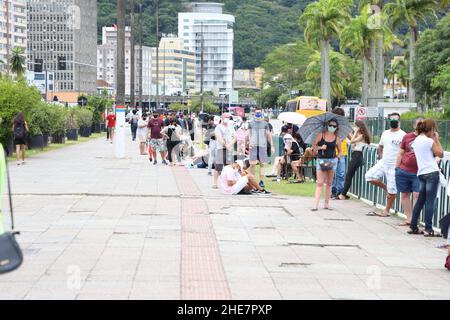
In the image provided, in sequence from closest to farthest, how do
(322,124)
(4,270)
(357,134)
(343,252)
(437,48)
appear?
(4,270), (343,252), (322,124), (357,134), (437,48)

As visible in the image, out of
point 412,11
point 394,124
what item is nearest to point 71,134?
point 394,124

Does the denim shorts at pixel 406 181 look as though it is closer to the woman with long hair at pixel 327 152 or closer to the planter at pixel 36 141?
the woman with long hair at pixel 327 152

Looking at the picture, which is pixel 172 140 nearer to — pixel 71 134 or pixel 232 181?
pixel 232 181

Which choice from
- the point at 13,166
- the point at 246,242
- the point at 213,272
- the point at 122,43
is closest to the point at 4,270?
the point at 213,272

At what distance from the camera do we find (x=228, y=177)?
1758 cm

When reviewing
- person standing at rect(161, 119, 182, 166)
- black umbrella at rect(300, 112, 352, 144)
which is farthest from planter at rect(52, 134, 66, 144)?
black umbrella at rect(300, 112, 352, 144)

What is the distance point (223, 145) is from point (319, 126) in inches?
172

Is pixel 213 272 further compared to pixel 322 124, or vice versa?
pixel 322 124

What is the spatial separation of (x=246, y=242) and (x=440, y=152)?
296 cm

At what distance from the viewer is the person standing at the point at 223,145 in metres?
19.3

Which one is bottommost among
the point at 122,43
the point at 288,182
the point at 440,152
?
the point at 288,182
